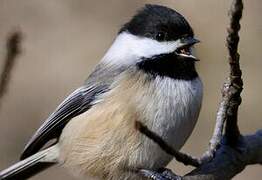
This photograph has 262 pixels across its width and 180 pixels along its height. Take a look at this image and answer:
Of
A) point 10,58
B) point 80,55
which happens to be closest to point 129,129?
point 10,58

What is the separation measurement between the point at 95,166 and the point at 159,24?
0.67 metres

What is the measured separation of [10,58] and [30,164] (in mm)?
1852

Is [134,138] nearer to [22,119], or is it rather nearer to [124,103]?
[124,103]

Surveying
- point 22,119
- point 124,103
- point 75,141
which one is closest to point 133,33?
point 124,103

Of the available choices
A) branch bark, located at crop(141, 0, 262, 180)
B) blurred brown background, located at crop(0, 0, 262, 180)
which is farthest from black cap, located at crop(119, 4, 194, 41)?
blurred brown background, located at crop(0, 0, 262, 180)

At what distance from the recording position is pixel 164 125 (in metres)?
2.69

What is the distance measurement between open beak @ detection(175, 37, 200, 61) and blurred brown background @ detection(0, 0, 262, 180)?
2479mm

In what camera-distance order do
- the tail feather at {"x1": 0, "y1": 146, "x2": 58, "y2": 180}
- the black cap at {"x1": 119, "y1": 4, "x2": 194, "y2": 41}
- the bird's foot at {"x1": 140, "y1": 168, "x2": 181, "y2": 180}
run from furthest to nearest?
1. the tail feather at {"x1": 0, "y1": 146, "x2": 58, "y2": 180}
2. the black cap at {"x1": 119, "y1": 4, "x2": 194, "y2": 41}
3. the bird's foot at {"x1": 140, "y1": 168, "x2": 181, "y2": 180}

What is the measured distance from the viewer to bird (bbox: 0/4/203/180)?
271 centimetres

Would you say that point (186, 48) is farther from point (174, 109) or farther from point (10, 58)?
point (10, 58)

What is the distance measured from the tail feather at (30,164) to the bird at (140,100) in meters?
0.20

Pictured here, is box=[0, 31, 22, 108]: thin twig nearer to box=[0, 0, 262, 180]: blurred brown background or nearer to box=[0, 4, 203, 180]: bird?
box=[0, 4, 203, 180]: bird

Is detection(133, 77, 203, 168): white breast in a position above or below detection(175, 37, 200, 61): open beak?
below

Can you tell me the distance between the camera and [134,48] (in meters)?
2.80
